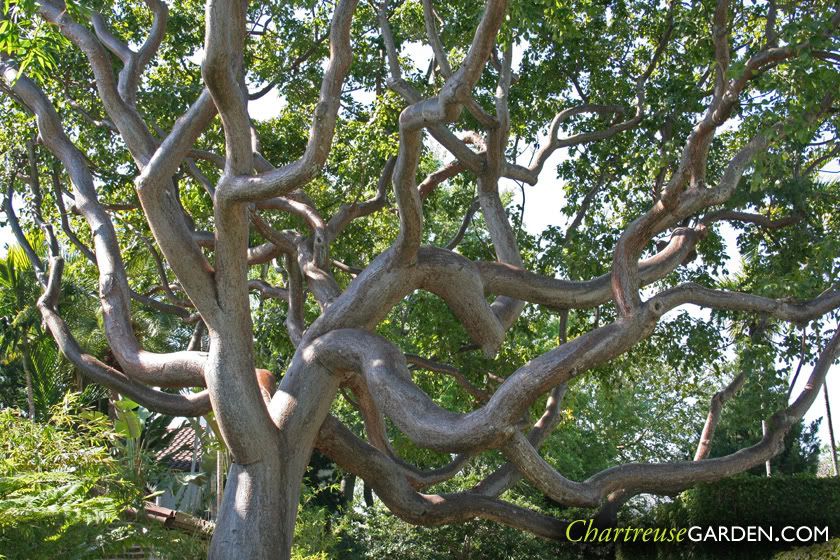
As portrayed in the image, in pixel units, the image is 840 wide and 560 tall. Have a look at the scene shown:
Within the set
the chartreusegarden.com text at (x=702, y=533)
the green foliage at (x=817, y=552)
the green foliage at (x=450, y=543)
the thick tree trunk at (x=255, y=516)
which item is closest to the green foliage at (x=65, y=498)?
the thick tree trunk at (x=255, y=516)

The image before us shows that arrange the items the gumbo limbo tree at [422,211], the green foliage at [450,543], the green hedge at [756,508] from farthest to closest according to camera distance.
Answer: the green foliage at [450,543]
the green hedge at [756,508]
the gumbo limbo tree at [422,211]

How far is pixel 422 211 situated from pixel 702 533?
21.7 ft

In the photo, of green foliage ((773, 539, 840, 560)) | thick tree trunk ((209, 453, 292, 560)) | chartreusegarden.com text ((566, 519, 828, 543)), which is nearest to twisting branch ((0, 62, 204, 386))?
thick tree trunk ((209, 453, 292, 560))

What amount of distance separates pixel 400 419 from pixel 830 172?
9.84m

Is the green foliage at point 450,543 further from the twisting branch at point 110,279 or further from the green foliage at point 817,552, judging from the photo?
the twisting branch at point 110,279

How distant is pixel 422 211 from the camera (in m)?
8.74

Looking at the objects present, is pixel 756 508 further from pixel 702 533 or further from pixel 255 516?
pixel 255 516

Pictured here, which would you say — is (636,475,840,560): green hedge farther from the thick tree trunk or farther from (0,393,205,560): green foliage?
(0,393,205,560): green foliage

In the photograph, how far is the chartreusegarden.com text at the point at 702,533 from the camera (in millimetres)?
11828

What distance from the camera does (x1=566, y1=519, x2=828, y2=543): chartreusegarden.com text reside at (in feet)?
38.8

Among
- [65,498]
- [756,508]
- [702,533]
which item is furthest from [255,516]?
[756,508]

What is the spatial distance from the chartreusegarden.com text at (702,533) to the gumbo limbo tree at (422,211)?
1.05 meters

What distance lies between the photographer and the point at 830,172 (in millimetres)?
14602

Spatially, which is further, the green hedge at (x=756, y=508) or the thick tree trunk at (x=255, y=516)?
the green hedge at (x=756, y=508)
